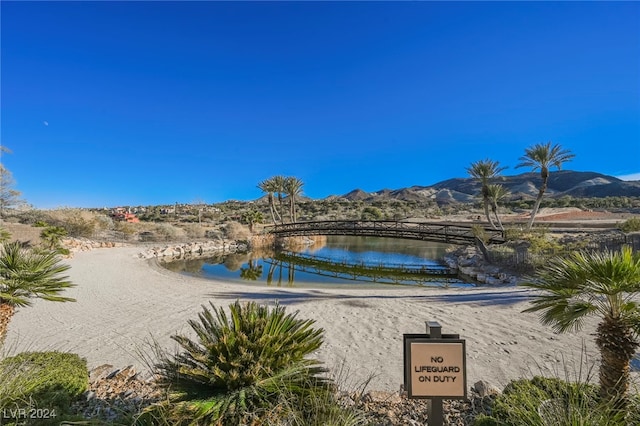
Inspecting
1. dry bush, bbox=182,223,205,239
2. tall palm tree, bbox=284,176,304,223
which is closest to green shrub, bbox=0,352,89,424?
dry bush, bbox=182,223,205,239

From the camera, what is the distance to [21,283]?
3109mm

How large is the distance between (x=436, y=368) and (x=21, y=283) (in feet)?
13.3

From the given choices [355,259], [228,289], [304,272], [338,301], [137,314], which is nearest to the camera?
[137,314]

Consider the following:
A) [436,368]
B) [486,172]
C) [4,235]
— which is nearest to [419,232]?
[486,172]

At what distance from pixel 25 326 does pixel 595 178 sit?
122m

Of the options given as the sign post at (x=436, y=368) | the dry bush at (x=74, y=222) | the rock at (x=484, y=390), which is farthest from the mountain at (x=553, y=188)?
the sign post at (x=436, y=368)

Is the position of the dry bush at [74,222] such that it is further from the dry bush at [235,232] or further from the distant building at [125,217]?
the distant building at [125,217]

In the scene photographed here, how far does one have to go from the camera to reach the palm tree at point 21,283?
308 centimetres

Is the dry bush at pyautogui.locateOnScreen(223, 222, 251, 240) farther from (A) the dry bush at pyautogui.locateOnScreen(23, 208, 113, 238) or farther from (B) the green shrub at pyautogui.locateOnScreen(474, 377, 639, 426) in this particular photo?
(B) the green shrub at pyautogui.locateOnScreen(474, 377, 639, 426)

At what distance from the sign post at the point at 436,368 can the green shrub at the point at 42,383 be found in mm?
2871

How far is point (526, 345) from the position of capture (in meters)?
5.34

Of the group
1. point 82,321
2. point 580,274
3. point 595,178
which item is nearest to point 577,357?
point 580,274

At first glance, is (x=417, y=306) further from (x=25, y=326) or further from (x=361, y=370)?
(x=25, y=326)

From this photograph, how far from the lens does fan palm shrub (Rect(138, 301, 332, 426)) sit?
2000 millimetres
